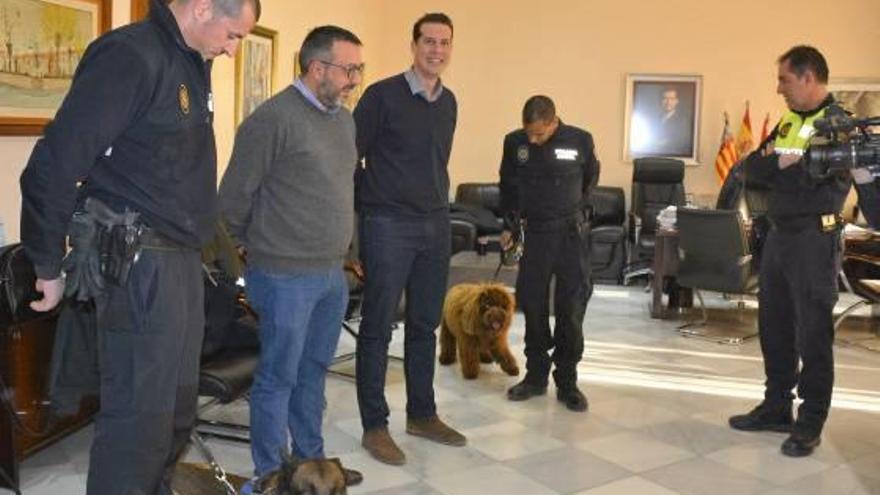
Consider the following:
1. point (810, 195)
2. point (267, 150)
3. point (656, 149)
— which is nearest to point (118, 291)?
point (267, 150)

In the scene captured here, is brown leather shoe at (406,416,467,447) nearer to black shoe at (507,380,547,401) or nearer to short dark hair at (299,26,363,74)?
black shoe at (507,380,547,401)

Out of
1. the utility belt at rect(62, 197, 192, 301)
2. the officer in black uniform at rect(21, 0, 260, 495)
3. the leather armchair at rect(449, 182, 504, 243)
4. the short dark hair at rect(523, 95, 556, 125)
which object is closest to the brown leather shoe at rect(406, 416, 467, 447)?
the short dark hair at rect(523, 95, 556, 125)

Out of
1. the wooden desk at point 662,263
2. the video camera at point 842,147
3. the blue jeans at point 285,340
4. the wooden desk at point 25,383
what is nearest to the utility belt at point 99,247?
the blue jeans at point 285,340

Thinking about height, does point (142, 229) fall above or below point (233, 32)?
below

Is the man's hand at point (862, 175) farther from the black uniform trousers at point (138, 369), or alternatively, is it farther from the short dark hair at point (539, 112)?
the black uniform trousers at point (138, 369)

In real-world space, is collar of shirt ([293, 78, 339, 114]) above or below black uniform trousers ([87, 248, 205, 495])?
above

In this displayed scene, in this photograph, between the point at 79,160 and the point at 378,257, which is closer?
the point at 79,160

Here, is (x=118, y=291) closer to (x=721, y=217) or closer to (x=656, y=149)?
(x=721, y=217)

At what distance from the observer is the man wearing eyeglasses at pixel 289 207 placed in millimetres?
2721

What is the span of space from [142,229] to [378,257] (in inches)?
55.8

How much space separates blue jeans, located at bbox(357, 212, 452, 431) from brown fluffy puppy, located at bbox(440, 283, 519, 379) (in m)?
1.01

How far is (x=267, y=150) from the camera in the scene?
106 inches

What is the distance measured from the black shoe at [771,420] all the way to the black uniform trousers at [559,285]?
80cm

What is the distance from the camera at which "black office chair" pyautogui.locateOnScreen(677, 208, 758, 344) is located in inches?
229
